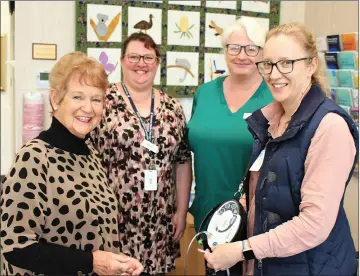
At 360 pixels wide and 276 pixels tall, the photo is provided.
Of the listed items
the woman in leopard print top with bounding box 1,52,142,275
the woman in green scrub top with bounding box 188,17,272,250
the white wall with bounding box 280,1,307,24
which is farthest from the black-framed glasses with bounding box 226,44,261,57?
the white wall with bounding box 280,1,307,24

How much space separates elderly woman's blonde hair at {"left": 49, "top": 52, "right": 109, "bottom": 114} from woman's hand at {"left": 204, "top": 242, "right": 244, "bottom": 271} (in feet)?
2.41

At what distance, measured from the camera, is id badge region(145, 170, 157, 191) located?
212 centimetres

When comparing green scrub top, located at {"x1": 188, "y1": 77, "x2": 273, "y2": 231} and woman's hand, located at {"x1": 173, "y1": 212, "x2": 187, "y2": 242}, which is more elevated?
green scrub top, located at {"x1": 188, "y1": 77, "x2": 273, "y2": 231}

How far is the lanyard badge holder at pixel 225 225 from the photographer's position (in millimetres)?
1588

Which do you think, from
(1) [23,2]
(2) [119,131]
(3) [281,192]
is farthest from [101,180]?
(1) [23,2]

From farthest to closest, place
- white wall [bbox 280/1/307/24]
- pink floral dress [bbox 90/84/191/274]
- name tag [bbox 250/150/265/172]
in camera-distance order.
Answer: white wall [bbox 280/1/307/24] < pink floral dress [bbox 90/84/191/274] < name tag [bbox 250/150/265/172]

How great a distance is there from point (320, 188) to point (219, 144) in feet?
2.78

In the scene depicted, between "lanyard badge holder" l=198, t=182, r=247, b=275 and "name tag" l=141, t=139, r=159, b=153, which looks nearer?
"lanyard badge holder" l=198, t=182, r=247, b=275

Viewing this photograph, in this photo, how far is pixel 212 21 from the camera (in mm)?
3369

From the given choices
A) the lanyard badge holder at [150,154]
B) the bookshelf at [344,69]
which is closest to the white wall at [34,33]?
the lanyard badge holder at [150,154]

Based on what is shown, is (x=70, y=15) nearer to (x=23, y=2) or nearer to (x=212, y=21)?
(x=23, y=2)

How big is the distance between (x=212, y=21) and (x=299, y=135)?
2.17 m

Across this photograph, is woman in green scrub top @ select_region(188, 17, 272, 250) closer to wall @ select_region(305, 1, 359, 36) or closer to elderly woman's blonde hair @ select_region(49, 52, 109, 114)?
elderly woman's blonde hair @ select_region(49, 52, 109, 114)

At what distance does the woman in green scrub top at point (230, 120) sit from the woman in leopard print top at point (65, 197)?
0.72m
